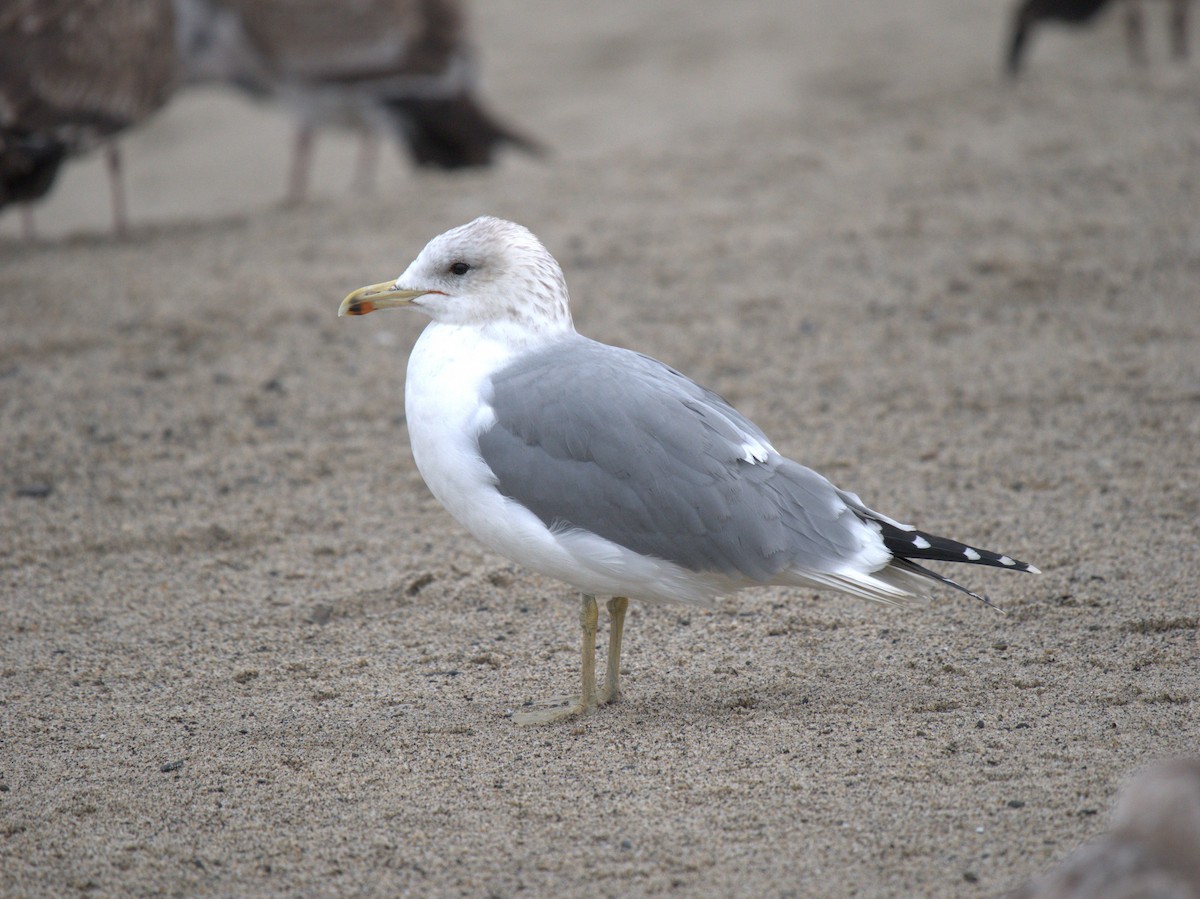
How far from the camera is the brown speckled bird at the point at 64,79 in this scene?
6312 mm

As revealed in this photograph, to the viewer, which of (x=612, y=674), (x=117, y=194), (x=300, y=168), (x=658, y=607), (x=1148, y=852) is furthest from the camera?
(x=300, y=168)

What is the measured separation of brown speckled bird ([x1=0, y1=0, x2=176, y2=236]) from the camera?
631cm

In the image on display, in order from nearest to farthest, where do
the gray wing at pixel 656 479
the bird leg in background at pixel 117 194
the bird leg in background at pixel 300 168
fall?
the gray wing at pixel 656 479 < the bird leg in background at pixel 117 194 < the bird leg in background at pixel 300 168

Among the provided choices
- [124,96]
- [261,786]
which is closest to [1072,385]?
[261,786]

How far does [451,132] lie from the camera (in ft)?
28.5

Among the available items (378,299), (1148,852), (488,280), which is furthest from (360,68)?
(1148,852)

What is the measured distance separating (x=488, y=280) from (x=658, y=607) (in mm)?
1136

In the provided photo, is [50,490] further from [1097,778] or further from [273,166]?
[273,166]

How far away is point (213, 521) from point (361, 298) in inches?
50.2

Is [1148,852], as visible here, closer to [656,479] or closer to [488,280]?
[656,479]

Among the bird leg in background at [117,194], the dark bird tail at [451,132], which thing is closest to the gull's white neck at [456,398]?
the bird leg in background at [117,194]

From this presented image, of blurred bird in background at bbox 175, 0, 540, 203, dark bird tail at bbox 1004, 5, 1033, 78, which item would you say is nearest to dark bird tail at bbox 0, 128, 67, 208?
blurred bird in background at bbox 175, 0, 540, 203

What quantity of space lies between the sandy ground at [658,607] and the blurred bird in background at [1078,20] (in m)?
0.37

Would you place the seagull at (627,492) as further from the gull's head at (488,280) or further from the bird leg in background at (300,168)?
the bird leg in background at (300,168)
